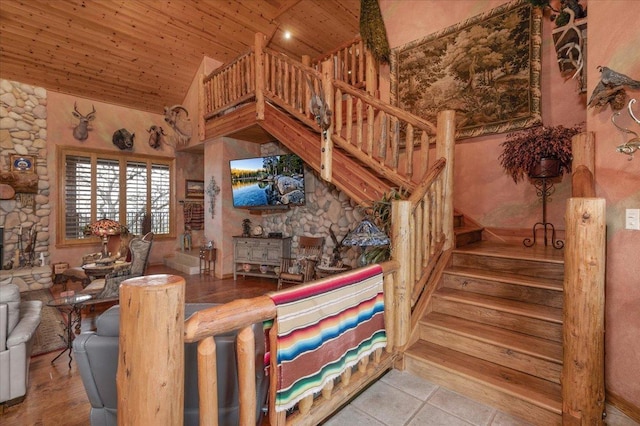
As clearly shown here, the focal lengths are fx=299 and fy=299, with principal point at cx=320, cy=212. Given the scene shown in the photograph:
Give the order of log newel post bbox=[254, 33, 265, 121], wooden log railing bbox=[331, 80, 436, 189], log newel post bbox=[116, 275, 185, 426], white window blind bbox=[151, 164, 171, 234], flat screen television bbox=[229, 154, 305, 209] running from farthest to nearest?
1. white window blind bbox=[151, 164, 171, 234]
2. flat screen television bbox=[229, 154, 305, 209]
3. log newel post bbox=[254, 33, 265, 121]
4. wooden log railing bbox=[331, 80, 436, 189]
5. log newel post bbox=[116, 275, 185, 426]

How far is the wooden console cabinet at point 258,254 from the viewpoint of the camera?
5387 millimetres

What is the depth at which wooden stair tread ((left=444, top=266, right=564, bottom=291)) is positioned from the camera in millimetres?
2291

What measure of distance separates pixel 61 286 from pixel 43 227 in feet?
4.06

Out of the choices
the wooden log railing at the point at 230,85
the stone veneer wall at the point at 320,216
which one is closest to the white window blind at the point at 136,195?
the wooden log railing at the point at 230,85

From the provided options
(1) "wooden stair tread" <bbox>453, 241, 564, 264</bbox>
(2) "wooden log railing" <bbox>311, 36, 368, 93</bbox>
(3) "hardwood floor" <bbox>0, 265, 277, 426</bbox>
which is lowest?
(3) "hardwood floor" <bbox>0, 265, 277, 426</bbox>

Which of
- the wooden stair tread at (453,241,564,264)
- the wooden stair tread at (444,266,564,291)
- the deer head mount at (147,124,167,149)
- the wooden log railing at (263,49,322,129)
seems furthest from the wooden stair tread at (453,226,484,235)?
the deer head mount at (147,124,167,149)

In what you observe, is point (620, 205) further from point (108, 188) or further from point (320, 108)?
point (108, 188)

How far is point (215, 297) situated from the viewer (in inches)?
182

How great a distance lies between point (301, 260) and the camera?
497 centimetres

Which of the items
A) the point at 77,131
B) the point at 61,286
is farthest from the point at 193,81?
the point at 61,286

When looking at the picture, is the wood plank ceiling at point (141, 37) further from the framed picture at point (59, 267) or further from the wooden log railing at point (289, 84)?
the framed picture at point (59, 267)

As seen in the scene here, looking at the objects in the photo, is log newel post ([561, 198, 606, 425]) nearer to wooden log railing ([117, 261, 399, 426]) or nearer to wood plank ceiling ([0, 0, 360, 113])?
wooden log railing ([117, 261, 399, 426])

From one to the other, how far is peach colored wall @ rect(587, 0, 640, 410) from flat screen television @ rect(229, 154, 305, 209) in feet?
12.6

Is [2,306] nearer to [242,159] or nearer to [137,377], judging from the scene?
[137,377]
